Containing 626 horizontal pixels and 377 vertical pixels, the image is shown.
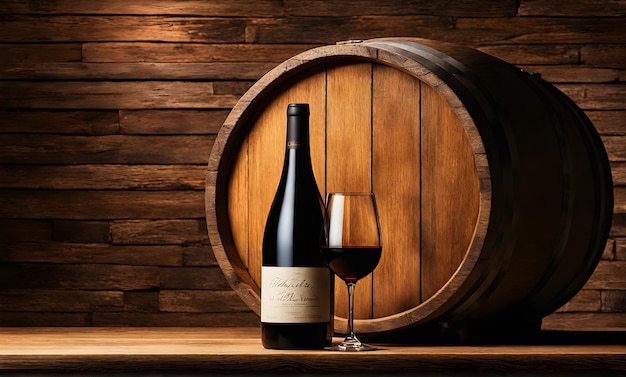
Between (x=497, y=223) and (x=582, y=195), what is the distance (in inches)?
9.9

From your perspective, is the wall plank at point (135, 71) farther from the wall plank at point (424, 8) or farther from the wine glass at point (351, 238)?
the wine glass at point (351, 238)

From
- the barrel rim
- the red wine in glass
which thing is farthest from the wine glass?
the barrel rim

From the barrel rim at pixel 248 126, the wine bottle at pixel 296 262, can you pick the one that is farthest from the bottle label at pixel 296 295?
the barrel rim at pixel 248 126

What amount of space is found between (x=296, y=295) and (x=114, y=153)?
1.73 meters

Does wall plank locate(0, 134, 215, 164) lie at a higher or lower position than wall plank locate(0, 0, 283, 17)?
lower

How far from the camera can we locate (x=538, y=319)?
1564 millimetres

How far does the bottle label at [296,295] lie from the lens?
127 centimetres

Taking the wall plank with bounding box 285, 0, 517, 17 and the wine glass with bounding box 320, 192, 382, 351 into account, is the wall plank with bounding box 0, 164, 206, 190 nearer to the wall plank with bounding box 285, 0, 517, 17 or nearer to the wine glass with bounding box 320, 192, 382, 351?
the wall plank with bounding box 285, 0, 517, 17

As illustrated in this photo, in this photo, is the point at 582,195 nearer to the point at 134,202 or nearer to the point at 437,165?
the point at 437,165

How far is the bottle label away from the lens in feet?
4.16

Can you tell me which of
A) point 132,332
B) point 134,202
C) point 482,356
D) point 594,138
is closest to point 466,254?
point 482,356

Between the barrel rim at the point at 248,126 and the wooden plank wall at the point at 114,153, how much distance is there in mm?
1310

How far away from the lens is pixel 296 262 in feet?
4.42

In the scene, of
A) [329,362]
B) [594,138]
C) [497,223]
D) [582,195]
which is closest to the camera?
[329,362]
